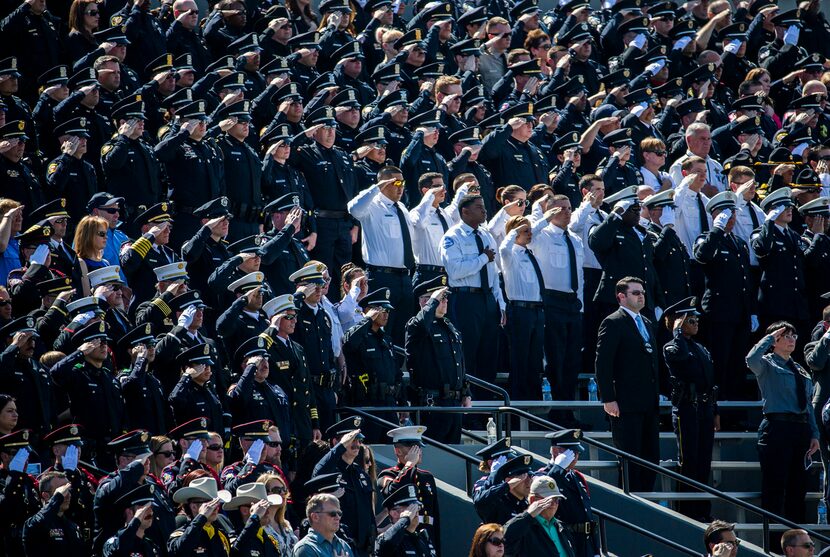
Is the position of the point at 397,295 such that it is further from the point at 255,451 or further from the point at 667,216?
the point at 255,451

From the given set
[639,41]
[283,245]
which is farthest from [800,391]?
[639,41]

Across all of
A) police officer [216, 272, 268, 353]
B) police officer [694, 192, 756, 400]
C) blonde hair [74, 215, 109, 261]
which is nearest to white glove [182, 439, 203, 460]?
police officer [216, 272, 268, 353]

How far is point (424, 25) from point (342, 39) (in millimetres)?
1487

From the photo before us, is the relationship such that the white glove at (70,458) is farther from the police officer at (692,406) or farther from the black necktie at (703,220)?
the black necktie at (703,220)

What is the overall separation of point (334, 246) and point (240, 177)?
1098mm

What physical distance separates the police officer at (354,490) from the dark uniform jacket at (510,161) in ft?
17.7

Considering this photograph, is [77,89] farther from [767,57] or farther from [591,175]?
[767,57]

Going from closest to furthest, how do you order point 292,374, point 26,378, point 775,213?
point 26,378 → point 292,374 → point 775,213

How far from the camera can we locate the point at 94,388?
11.3m

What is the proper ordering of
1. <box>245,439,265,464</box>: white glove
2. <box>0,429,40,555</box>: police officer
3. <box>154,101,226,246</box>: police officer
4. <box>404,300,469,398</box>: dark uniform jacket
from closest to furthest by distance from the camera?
<box>0,429,40,555</box>: police officer
<box>245,439,265,464</box>: white glove
<box>404,300,469,398</box>: dark uniform jacket
<box>154,101,226,246</box>: police officer

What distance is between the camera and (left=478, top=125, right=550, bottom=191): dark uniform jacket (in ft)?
53.3

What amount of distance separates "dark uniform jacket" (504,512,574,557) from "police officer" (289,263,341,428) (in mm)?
2430

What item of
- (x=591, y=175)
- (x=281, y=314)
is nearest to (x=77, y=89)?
(x=281, y=314)

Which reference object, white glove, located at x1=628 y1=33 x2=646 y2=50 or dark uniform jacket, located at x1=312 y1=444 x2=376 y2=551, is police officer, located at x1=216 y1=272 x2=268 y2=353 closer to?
dark uniform jacket, located at x1=312 y1=444 x2=376 y2=551
